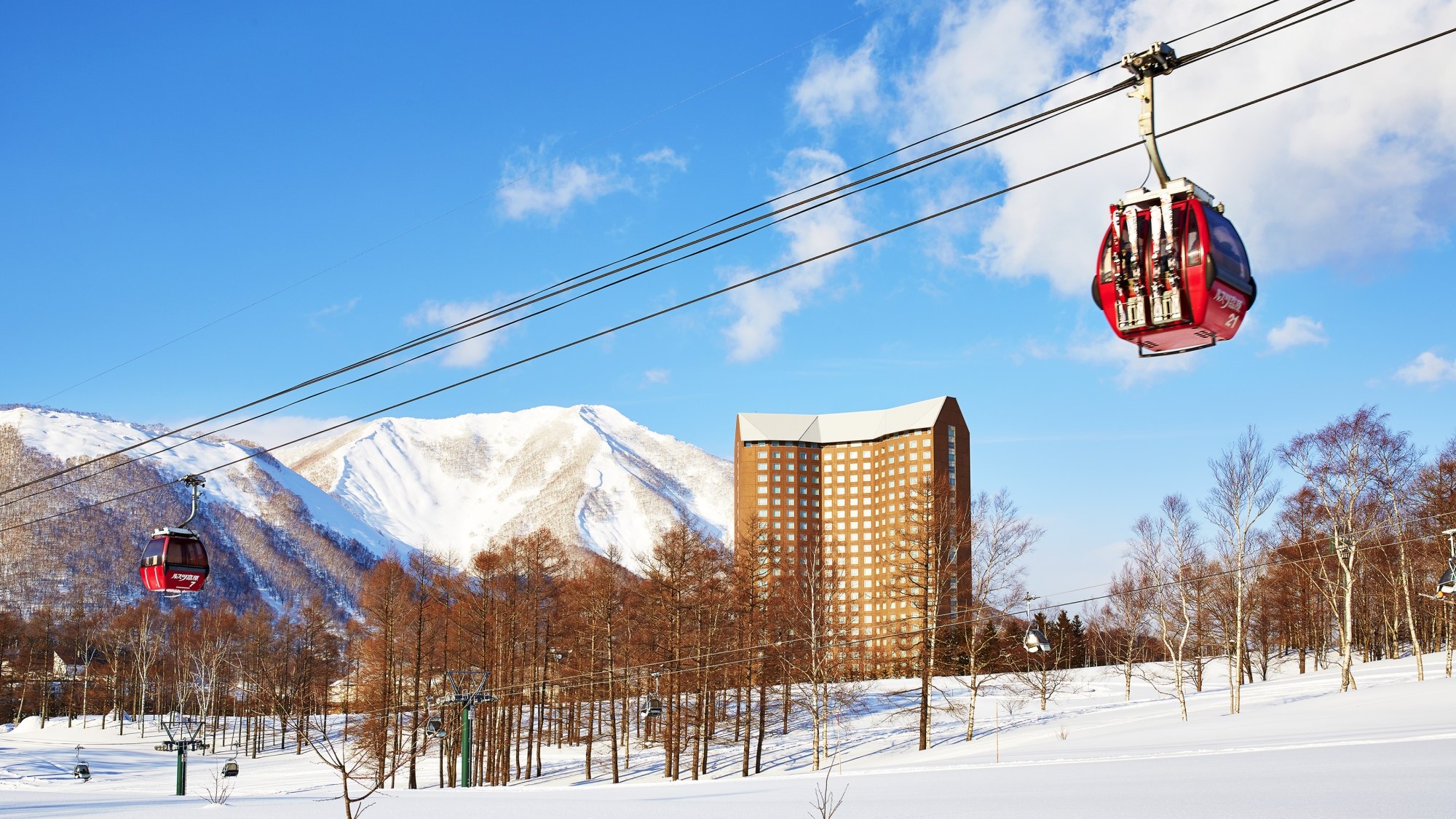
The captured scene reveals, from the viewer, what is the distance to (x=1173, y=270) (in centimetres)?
927

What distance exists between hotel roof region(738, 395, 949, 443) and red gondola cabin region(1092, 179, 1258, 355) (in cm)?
11459

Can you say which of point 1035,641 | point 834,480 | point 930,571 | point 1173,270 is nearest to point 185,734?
point 834,480

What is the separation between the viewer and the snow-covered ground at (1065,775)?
15.1 metres

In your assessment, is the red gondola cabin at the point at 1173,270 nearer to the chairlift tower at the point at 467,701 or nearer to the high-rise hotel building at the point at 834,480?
the chairlift tower at the point at 467,701

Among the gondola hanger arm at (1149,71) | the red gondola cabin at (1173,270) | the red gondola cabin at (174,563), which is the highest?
the gondola hanger arm at (1149,71)

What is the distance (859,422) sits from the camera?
12825cm

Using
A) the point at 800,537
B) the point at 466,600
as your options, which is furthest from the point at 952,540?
the point at 800,537

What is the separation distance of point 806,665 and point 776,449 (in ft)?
270

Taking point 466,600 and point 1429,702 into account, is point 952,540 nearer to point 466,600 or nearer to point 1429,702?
point 1429,702

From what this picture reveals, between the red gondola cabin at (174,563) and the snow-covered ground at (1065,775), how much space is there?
471 centimetres

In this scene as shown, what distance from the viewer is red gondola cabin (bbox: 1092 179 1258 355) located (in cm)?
919

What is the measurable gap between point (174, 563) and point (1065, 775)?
20026 millimetres

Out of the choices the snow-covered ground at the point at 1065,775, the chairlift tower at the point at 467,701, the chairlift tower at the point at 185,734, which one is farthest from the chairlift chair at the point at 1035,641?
the chairlift tower at the point at 185,734

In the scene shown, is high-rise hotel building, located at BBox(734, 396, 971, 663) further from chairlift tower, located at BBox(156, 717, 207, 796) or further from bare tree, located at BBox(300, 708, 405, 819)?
chairlift tower, located at BBox(156, 717, 207, 796)
